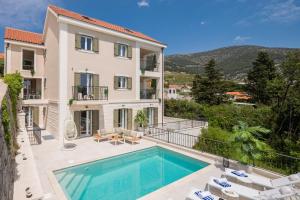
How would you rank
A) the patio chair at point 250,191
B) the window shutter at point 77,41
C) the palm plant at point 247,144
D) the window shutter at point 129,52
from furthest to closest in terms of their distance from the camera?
the window shutter at point 129,52
the window shutter at point 77,41
the palm plant at point 247,144
the patio chair at point 250,191

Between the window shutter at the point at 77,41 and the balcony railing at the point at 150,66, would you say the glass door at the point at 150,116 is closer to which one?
the balcony railing at the point at 150,66

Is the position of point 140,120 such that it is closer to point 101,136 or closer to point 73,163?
point 101,136

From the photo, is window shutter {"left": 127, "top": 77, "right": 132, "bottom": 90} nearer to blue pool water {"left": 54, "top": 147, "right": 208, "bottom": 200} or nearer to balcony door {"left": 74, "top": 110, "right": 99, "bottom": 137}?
balcony door {"left": 74, "top": 110, "right": 99, "bottom": 137}

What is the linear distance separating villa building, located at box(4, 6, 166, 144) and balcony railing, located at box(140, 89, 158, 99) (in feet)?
0.50

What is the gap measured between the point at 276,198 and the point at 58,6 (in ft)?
92.2

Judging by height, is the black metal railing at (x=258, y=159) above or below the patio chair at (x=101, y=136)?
below

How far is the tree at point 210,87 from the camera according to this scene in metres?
47.2

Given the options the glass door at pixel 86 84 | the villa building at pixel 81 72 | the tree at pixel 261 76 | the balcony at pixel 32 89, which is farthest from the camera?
the tree at pixel 261 76

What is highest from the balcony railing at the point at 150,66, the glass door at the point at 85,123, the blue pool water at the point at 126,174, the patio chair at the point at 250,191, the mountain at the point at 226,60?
the mountain at the point at 226,60

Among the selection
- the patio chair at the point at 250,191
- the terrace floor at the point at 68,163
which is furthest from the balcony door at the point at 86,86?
the patio chair at the point at 250,191

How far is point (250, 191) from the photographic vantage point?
864cm

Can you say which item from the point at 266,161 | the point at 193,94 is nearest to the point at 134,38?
the point at 266,161

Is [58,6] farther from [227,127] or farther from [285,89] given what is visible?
[285,89]

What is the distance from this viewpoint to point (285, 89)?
28078mm
